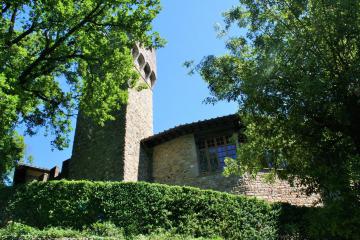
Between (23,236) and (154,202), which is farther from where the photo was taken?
(154,202)

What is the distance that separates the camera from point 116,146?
20953 millimetres

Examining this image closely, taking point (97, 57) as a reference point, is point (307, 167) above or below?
below

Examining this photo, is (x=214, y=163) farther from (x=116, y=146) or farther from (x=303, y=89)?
(x=303, y=89)

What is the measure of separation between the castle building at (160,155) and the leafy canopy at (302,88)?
A: 17.9 feet

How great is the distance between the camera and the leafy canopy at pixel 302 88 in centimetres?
1098

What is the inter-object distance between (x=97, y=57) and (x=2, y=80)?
16.5 feet

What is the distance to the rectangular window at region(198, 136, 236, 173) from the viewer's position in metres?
19.4

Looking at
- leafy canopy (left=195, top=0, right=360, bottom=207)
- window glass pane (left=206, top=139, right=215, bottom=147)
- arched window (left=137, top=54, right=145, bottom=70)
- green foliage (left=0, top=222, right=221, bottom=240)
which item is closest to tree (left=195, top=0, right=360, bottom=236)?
leafy canopy (left=195, top=0, right=360, bottom=207)

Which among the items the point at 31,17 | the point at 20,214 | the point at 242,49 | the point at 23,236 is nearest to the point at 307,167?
the point at 242,49

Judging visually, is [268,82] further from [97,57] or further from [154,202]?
[97,57]

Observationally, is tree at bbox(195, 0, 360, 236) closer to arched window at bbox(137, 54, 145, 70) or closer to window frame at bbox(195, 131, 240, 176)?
window frame at bbox(195, 131, 240, 176)

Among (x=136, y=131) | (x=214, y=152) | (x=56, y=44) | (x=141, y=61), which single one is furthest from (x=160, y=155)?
(x=56, y=44)

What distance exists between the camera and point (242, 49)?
1370 cm

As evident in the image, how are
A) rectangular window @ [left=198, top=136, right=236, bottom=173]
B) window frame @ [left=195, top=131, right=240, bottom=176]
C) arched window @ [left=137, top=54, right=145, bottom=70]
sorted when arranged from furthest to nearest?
arched window @ [left=137, top=54, right=145, bottom=70], rectangular window @ [left=198, top=136, right=236, bottom=173], window frame @ [left=195, top=131, right=240, bottom=176]
